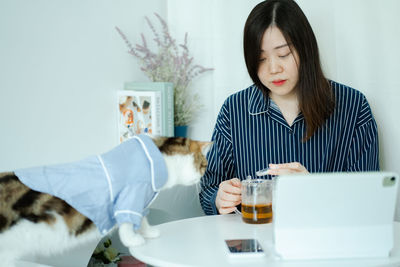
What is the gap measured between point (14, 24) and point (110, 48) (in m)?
0.40

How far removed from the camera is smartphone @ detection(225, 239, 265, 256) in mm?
950

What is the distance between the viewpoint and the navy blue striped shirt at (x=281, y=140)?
62.7 inches

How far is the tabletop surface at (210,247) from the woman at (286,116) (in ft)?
0.67

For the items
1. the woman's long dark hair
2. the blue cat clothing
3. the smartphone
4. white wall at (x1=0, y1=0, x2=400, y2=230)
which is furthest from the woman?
the blue cat clothing

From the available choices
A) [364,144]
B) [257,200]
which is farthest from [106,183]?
[364,144]

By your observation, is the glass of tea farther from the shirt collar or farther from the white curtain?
the white curtain

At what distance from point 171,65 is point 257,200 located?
0.86 metres

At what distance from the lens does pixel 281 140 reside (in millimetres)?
1635

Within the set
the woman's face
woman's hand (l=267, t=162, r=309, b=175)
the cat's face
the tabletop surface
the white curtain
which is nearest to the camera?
Answer: the tabletop surface

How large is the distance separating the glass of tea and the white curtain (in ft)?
2.22

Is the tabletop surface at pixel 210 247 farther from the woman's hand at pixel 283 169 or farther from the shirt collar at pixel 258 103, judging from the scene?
the shirt collar at pixel 258 103

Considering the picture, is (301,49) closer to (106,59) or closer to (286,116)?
(286,116)

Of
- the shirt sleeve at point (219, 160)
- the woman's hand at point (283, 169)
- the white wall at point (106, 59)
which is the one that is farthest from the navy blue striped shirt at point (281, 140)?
the woman's hand at point (283, 169)

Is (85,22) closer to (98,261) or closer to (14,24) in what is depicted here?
(14,24)
